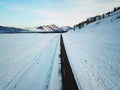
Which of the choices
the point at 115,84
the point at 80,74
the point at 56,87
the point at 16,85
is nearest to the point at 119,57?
the point at 80,74

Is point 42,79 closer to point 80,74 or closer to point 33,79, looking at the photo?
point 33,79

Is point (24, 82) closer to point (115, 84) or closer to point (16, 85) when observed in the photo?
point (16, 85)

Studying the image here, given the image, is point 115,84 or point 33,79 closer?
point 115,84

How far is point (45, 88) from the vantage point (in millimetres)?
6492

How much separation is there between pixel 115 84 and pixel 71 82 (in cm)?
185

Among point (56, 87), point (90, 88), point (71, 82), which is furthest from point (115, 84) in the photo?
point (56, 87)

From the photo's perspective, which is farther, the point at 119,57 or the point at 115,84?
the point at 119,57

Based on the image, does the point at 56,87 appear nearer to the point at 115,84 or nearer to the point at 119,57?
the point at 115,84

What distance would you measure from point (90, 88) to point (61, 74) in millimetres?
2259

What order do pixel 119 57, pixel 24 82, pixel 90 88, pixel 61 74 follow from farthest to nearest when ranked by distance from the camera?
pixel 119 57 < pixel 61 74 < pixel 24 82 < pixel 90 88

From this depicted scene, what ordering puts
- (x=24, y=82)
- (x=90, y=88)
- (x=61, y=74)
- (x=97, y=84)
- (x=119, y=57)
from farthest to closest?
(x=119, y=57)
(x=61, y=74)
(x=24, y=82)
(x=97, y=84)
(x=90, y=88)

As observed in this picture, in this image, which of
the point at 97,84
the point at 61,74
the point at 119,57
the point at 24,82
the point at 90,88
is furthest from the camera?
the point at 119,57

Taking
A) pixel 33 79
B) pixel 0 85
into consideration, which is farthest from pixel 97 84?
pixel 0 85

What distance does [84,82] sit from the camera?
727 cm
